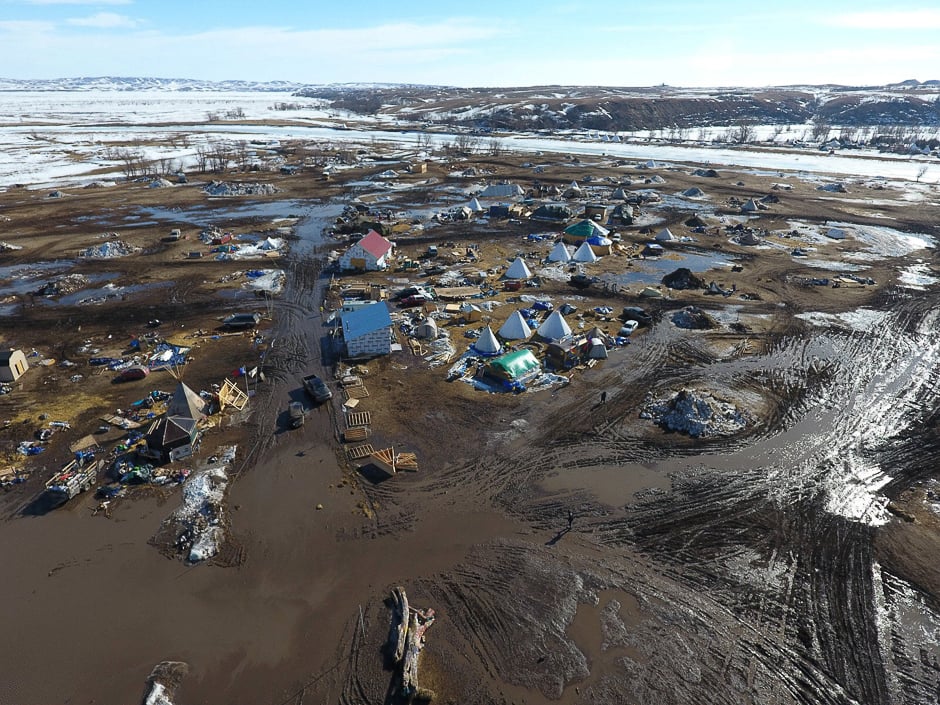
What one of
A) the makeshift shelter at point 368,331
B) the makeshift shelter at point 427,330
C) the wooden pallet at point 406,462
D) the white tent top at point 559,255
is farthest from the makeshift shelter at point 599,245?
the wooden pallet at point 406,462

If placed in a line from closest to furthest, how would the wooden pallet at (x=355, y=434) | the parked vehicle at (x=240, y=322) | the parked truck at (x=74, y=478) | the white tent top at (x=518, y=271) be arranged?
the parked truck at (x=74, y=478)
the wooden pallet at (x=355, y=434)
the parked vehicle at (x=240, y=322)
the white tent top at (x=518, y=271)

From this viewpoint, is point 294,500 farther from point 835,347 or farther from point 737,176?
point 737,176

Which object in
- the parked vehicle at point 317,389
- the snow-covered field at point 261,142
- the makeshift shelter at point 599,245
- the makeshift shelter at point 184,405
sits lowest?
the parked vehicle at point 317,389

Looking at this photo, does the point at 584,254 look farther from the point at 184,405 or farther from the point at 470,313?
the point at 184,405

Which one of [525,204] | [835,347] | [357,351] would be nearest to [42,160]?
[525,204]

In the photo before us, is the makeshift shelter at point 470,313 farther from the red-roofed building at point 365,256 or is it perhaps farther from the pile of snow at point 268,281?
the pile of snow at point 268,281

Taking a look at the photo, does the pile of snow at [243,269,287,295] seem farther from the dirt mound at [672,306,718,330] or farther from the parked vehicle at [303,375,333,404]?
the dirt mound at [672,306,718,330]

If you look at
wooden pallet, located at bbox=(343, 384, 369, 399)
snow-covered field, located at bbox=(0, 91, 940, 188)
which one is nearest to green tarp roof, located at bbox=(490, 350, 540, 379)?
wooden pallet, located at bbox=(343, 384, 369, 399)
